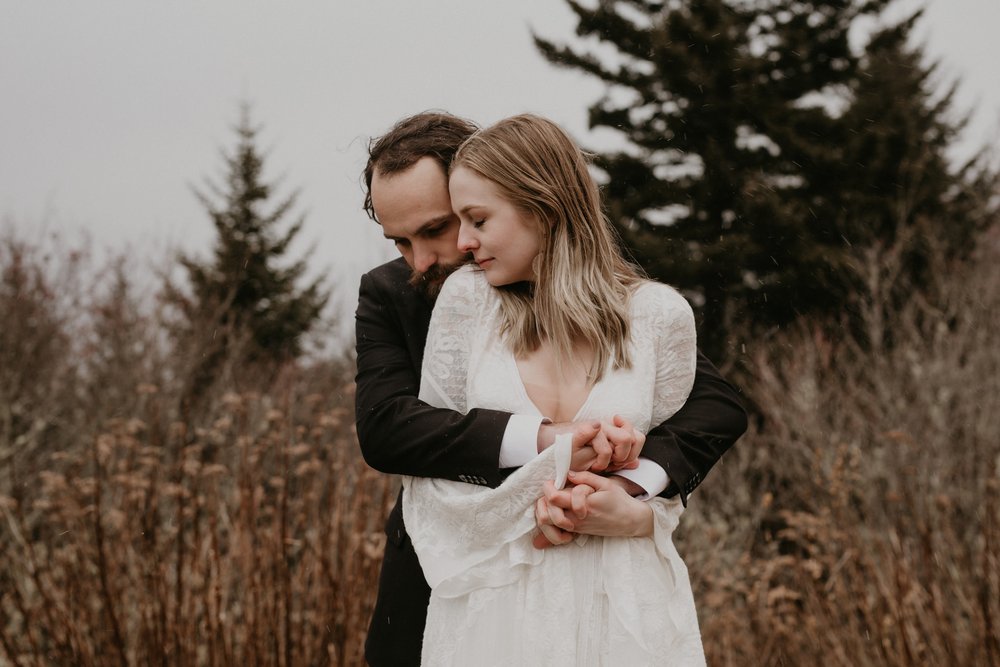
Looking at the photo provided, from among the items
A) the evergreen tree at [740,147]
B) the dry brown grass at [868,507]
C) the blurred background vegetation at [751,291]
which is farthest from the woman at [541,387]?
the evergreen tree at [740,147]

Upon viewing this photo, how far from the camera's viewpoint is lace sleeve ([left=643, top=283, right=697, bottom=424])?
183 centimetres

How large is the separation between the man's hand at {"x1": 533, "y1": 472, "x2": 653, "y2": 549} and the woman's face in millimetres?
474

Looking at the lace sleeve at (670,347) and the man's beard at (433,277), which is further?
the man's beard at (433,277)

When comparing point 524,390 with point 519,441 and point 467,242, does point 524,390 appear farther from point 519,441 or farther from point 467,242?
point 467,242

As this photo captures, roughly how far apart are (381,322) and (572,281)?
496mm

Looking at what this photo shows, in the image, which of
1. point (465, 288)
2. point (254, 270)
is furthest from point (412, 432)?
point (254, 270)

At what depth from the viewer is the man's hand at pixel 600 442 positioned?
1624mm

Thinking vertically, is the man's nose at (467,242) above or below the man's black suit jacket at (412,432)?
above

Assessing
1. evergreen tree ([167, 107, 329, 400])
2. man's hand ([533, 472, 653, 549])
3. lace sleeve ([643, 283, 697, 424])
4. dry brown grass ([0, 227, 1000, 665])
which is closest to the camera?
man's hand ([533, 472, 653, 549])

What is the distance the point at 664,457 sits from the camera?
177cm

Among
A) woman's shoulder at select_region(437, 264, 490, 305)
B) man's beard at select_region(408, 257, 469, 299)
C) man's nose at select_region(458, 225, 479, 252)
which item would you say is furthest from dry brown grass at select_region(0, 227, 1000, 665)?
man's nose at select_region(458, 225, 479, 252)

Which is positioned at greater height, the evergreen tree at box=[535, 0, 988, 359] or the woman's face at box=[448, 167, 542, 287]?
the evergreen tree at box=[535, 0, 988, 359]

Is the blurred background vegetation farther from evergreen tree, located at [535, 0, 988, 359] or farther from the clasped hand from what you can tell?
the clasped hand

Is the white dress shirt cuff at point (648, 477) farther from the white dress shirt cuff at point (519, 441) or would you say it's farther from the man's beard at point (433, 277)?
the man's beard at point (433, 277)
